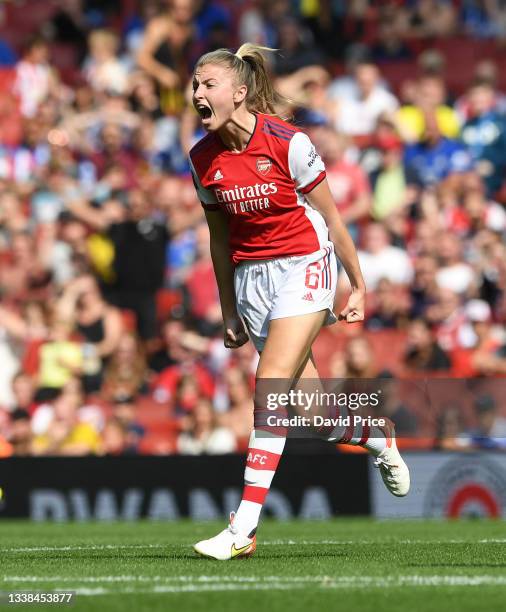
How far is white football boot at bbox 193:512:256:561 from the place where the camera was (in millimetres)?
6457

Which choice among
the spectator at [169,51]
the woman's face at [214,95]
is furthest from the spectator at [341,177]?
the woman's face at [214,95]

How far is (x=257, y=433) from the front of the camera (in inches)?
260

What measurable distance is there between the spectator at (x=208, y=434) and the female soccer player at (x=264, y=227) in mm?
5121

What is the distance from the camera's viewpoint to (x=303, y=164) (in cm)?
674

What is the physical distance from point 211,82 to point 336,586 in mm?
2604

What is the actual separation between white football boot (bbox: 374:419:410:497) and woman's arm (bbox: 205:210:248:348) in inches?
36.2

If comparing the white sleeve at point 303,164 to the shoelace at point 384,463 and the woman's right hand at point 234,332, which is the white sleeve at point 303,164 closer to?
the woman's right hand at point 234,332

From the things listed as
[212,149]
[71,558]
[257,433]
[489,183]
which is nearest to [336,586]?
[257,433]

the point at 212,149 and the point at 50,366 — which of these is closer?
the point at 212,149

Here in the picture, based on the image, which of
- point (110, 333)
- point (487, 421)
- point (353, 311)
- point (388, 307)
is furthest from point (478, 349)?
point (353, 311)

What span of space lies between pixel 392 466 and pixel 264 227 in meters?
1.46

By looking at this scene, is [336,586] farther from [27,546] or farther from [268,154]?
[27,546]

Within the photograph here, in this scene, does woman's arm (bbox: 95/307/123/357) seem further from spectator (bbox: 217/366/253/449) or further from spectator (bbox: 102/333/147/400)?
spectator (bbox: 217/366/253/449)

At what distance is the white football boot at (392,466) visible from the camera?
23.9 ft
